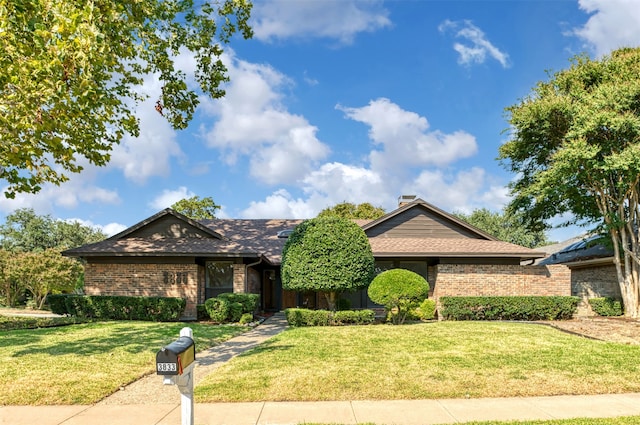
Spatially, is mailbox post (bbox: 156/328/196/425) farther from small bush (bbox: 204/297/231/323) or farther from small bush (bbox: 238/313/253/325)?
small bush (bbox: 204/297/231/323)

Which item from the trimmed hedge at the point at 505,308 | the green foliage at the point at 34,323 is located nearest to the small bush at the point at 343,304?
the trimmed hedge at the point at 505,308

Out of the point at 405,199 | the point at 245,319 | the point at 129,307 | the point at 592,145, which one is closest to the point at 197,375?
the point at 245,319

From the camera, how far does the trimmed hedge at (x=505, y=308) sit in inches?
628

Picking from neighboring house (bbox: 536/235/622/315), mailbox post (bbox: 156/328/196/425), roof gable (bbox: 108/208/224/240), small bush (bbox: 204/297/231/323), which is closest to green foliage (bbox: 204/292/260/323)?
small bush (bbox: 204/297/231/323)

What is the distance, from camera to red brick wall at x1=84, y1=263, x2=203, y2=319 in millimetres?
17250

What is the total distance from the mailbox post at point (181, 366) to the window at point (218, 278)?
14.5 m

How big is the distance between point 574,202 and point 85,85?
2005 cm

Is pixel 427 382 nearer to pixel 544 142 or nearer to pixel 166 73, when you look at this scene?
pixel 166 73

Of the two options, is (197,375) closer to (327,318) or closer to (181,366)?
(181,366)

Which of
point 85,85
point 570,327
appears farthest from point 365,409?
point 570,327

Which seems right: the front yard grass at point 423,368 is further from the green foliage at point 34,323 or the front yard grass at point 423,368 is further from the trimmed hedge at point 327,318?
the green foliage at point 34,323

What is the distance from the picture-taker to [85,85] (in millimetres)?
7977

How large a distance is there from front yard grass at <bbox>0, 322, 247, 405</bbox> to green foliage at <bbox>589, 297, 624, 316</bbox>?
51.6ft

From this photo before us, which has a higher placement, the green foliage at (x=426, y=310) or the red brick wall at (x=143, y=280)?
the red brick wall at (x=143, y=280)
